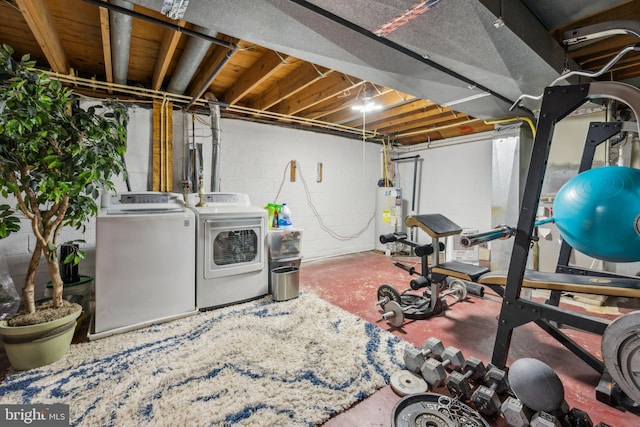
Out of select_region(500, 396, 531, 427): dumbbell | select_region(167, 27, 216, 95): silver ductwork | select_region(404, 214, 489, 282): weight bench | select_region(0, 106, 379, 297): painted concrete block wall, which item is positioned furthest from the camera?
select_region(0, 106, 379, 297): painted concrete block wall

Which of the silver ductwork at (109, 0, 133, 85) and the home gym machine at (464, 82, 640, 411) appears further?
the silver ductwork at (109, 0, 133, 85)

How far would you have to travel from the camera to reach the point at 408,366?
1781 mm

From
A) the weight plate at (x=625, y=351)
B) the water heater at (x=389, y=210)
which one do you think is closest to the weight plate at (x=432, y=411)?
the weight plate at (x=625, y=351)

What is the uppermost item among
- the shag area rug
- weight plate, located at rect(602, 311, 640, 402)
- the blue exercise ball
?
the blue exercise ball

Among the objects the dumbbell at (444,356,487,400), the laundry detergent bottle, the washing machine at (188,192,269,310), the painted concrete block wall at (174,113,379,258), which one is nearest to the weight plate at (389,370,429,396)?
the dumbbell at (444,356,487,400)

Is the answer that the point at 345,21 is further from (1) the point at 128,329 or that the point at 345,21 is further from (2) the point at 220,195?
(1) the point at 128,329

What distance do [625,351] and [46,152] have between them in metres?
3.46

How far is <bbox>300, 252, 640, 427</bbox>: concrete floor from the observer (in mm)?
1468

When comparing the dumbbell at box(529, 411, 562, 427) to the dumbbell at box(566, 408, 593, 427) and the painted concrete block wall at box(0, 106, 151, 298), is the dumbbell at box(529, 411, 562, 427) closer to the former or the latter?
the dumbbell at box(566, 408, 593, 427)

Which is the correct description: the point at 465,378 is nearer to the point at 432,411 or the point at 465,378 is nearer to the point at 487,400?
the point at 487,400

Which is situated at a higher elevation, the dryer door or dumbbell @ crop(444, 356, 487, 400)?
the dryer door

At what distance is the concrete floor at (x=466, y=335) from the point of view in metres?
1.47

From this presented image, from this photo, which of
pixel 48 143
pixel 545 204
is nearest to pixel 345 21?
pixel 48 143

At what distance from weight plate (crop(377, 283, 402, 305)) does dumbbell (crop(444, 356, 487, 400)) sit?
95 centimetres
